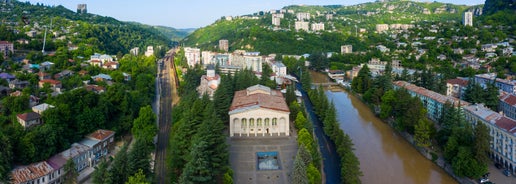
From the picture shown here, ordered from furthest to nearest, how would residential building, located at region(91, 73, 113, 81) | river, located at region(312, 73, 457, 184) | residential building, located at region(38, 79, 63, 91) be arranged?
residential building, located at region(91, 73, 113, 81), residential building, located at region(38, 79, 63, 91), river, located at region(312, 73, 457, 184)

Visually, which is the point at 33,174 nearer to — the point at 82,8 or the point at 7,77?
the point at 7,77

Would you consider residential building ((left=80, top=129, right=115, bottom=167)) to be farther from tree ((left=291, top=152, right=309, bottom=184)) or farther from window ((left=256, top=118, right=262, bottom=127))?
tree ((left=291, top=152, right=309, bottom=184))

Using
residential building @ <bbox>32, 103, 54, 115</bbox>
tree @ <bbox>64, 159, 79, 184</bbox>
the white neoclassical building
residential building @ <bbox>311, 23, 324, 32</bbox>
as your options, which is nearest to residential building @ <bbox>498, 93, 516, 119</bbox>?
the white neoclassical building

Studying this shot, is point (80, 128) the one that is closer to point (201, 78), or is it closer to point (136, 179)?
point (136, 179)

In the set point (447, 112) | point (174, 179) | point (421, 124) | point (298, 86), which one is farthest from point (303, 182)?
point (298, 86)

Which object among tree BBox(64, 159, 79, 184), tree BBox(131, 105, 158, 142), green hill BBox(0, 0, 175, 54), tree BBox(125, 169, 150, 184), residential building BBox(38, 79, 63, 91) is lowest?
tree BBox(64, 159, 79, 184)

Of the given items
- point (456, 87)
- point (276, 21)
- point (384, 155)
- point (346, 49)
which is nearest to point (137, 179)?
point (384, 155)
